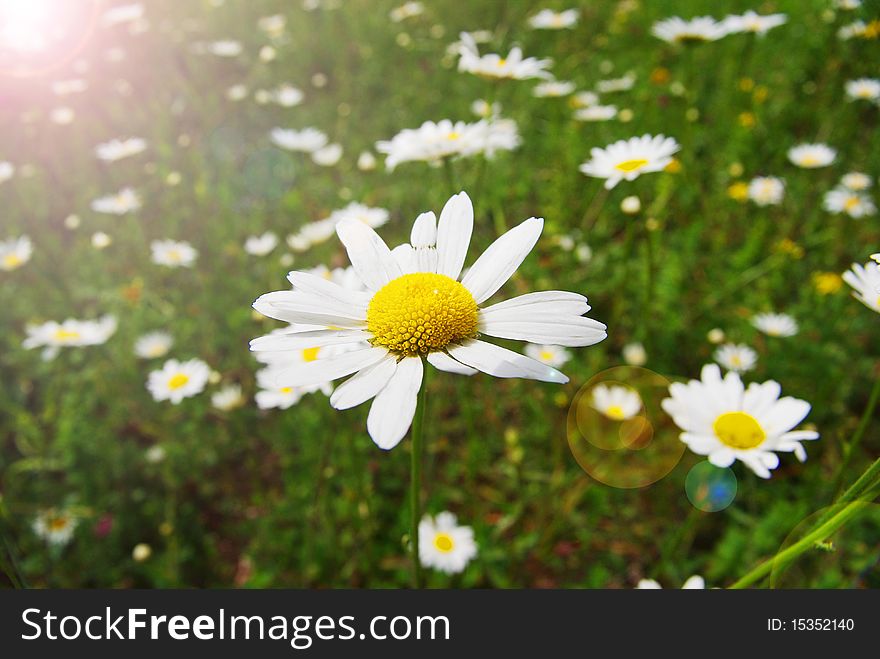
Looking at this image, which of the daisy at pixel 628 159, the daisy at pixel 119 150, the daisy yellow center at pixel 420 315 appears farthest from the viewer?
the daisy at pixel 119 150

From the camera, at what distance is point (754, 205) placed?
10.3 feet

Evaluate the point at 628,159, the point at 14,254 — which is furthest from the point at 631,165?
the point at 14,254

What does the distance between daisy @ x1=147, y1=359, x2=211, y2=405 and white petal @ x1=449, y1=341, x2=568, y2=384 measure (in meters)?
1.65

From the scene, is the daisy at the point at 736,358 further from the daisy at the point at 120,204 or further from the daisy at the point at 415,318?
the daisy at the point at 120,204

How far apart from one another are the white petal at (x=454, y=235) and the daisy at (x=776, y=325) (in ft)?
5.93

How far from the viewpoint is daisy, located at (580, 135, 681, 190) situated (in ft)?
5.55

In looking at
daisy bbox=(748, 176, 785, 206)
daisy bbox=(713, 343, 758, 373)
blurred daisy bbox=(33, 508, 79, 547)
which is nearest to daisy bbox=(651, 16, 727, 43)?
daisy bbox=(748, 176, 785, 206)

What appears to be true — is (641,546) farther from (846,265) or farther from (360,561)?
(846,265)

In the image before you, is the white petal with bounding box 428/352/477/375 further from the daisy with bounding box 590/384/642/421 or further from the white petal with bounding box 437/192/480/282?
the daisy with bounding box 590/384/642/421

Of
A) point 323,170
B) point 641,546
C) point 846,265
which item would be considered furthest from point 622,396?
point 323,170

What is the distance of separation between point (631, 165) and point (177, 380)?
175cm

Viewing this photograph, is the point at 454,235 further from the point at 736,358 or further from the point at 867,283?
the point at 736,358

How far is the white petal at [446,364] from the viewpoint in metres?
0.79

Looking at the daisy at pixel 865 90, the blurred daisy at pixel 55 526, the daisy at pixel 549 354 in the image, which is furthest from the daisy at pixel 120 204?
the daisy at pixel 865 90
